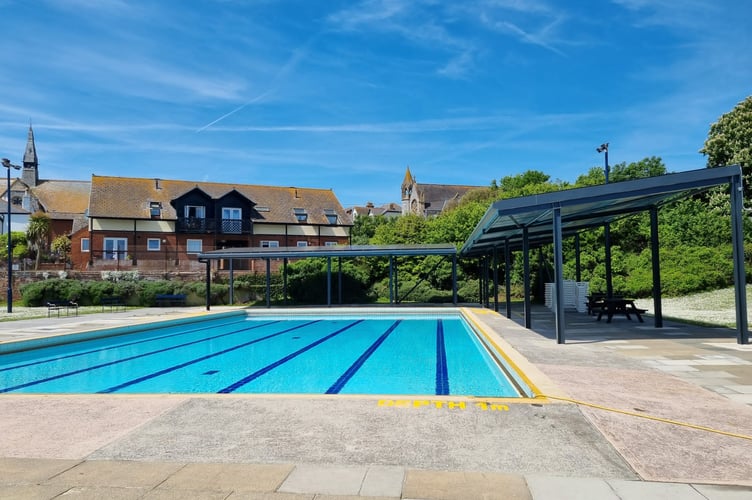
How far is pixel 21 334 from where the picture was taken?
40.0 ft

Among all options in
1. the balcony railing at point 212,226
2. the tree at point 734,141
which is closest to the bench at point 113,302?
the balcony railing at point 212,226

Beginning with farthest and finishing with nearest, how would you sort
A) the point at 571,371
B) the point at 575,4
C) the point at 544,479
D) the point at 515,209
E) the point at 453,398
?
the point at 575,4, the point at 515,209, the point at 571,371, the point at 453,398, the point at 544,479

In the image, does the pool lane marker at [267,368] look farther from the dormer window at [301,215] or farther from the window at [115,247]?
the dormer window at [301,215]

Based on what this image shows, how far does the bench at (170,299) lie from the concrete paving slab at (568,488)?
78.2 ft

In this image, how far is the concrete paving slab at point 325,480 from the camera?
3.06m

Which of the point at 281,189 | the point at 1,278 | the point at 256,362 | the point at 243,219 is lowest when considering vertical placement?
the point at 256,362

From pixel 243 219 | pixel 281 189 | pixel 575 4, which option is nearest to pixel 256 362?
pixel 575 4

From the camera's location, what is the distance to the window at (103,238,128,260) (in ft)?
101

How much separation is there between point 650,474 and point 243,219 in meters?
33.6

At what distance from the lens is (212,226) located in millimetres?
33875

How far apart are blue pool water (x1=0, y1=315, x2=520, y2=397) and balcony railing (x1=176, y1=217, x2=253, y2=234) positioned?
19203 mm

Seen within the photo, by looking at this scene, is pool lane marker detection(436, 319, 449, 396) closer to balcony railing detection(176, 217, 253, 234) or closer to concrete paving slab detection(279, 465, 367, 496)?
concrete paving slab detection(279, 465, 367, 496)

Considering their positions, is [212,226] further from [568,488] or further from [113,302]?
[568,488]

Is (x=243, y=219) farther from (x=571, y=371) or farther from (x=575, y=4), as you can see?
(x=571, y=371)
